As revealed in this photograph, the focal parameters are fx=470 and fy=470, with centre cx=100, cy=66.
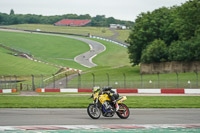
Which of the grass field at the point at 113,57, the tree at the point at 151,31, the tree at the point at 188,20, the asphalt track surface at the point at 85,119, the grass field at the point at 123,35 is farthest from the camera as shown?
the grass field at the point at 123,35

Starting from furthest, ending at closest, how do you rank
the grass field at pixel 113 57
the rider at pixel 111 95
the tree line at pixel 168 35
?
1. the grass field at pixel 113 57
2. the tree line at pixel 168 35
3. the rider at pixel 111 95

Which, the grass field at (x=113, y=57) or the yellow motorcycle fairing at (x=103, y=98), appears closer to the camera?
the yellow motorcycle fairing at (x=103, y=98)

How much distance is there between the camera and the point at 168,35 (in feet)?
271

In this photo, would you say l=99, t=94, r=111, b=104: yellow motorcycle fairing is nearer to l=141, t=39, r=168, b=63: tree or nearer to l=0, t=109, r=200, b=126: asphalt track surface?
l=0, t=109, r=200, b=126: asphalt track surface

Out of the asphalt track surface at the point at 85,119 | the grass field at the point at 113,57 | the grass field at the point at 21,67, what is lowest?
the asphalt track surface at the point at 85,119

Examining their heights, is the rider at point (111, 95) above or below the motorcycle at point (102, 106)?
above

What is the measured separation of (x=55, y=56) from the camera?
120 metres

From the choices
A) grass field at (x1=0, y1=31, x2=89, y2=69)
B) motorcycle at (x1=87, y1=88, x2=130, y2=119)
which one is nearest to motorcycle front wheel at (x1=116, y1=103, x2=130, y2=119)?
motorcycle at (x1=87, y1=88, x2=130, y2=119)

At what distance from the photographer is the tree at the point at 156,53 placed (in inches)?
3051

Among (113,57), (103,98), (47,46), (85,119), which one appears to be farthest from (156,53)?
(47,46)

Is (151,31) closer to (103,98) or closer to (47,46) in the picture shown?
(47,46)

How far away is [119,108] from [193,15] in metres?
60.4

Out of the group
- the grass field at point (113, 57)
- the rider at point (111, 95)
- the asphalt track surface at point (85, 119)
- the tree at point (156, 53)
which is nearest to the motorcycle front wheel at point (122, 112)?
the asphalt track surface at point (85, 119)

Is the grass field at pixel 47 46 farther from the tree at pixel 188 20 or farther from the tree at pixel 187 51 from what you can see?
the tree at pixel 187 51
